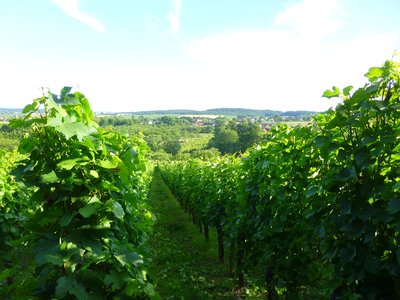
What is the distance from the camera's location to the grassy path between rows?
784 centimetres

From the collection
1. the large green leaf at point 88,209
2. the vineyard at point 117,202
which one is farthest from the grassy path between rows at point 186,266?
the large green leaf at point 88,209

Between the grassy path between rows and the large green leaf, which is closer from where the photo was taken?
the large green leaf

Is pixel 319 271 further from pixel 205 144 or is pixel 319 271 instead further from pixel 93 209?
pixel 205 144

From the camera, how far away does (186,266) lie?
9977 mm

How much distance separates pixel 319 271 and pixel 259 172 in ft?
5.87

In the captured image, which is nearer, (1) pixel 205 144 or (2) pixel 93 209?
(2) pixel 93 209

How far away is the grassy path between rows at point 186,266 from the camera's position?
309 inches

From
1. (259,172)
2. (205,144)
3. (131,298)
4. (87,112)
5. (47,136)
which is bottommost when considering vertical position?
(205,144)

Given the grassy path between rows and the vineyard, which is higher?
the vineyard

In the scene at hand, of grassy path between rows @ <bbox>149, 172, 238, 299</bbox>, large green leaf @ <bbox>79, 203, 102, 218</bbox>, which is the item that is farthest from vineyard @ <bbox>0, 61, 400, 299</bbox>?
grassy path between rows @ <bbox>149, 172, 238, 299</bbox>

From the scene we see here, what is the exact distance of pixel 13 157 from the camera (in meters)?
10.9

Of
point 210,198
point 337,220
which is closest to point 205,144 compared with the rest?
point 210,198

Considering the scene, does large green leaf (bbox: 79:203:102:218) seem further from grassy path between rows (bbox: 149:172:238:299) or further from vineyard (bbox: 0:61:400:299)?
grassy path between rows (bbox: 149:172:238:299)

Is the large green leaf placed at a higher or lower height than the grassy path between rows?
higher
